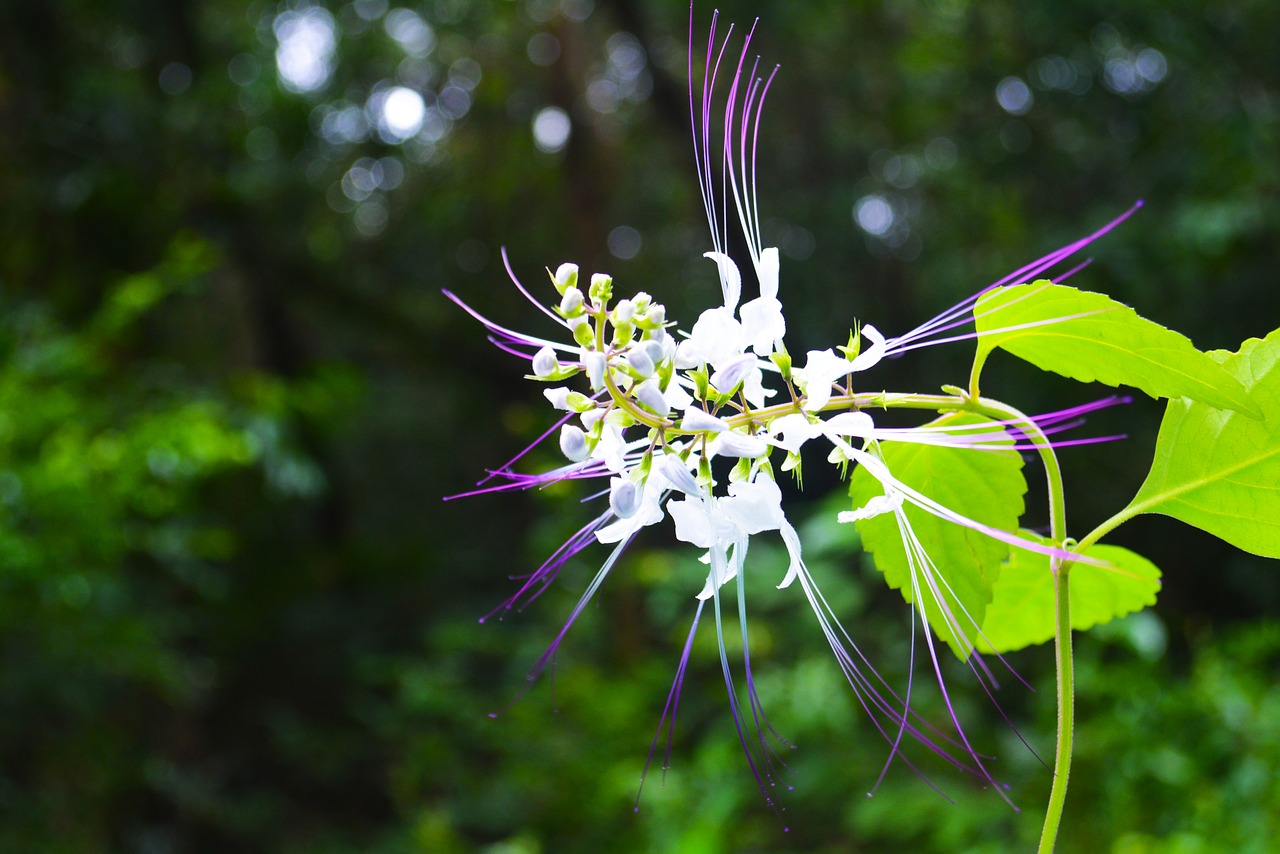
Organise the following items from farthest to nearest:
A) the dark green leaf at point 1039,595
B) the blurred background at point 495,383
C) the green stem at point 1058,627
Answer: the blurred background at point 495,383 → the dark green leaf at point 1039,595 → the green stem at point 1058,627

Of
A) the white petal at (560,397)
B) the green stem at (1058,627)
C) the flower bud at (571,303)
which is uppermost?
the flower bud at (571,303)

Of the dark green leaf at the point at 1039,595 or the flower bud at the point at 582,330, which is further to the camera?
the dark green leaf at the point at 1039,595

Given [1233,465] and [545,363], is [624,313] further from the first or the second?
[1233,465]

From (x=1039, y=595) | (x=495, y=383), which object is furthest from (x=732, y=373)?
(x=495, y=383)

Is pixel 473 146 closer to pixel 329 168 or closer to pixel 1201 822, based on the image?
pixel 329 168

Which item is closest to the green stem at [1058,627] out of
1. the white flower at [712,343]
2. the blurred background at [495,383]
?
the white flower at [712,343]

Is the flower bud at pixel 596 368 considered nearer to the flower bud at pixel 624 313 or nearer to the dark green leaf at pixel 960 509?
the flower bud at pixel 624 313
